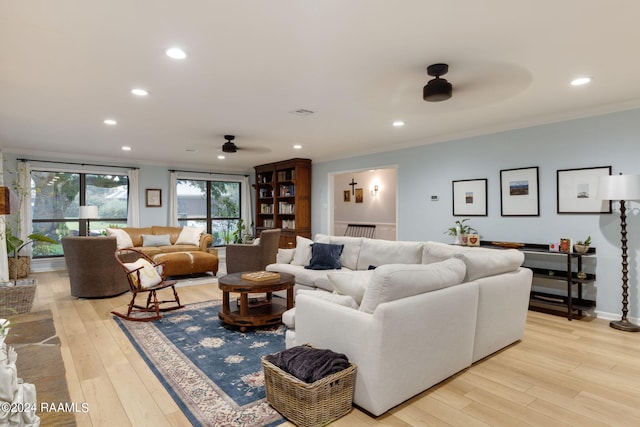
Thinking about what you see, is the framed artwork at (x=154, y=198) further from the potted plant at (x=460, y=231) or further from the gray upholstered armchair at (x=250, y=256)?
the potted plant at (x=460, y=231)

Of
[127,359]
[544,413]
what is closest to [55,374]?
[127,359]

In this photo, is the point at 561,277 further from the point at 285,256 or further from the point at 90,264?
the point at 90,264

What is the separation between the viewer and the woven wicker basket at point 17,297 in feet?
10.8

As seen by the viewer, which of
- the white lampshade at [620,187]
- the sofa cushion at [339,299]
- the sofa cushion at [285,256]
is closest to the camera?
the sofa cushion at [339,299]

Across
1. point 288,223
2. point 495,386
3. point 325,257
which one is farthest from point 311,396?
point 288,223

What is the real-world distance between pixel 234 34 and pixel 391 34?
103 centimetres

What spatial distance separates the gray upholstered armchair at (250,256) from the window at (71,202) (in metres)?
3.38

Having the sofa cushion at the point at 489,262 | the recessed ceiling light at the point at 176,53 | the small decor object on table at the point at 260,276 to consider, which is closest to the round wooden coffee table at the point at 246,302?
the small decor object on table at the point at 260,276

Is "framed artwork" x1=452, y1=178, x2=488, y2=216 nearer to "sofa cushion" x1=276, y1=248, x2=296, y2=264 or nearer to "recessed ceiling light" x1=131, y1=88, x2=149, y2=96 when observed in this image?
"sofa cushion" x1=276, y1=248, x2=296, y2=264

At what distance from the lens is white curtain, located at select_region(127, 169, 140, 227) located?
25.5 ft

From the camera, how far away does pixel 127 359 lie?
2.94 meters

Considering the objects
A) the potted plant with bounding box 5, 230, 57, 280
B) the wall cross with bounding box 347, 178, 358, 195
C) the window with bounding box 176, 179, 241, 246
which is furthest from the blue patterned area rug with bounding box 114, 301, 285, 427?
the wall cross with bounding box 347, 178, 358, 195

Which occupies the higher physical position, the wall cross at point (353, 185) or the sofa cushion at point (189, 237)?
the wall cross at point (353, 185)

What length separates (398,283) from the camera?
2176 millimetres
